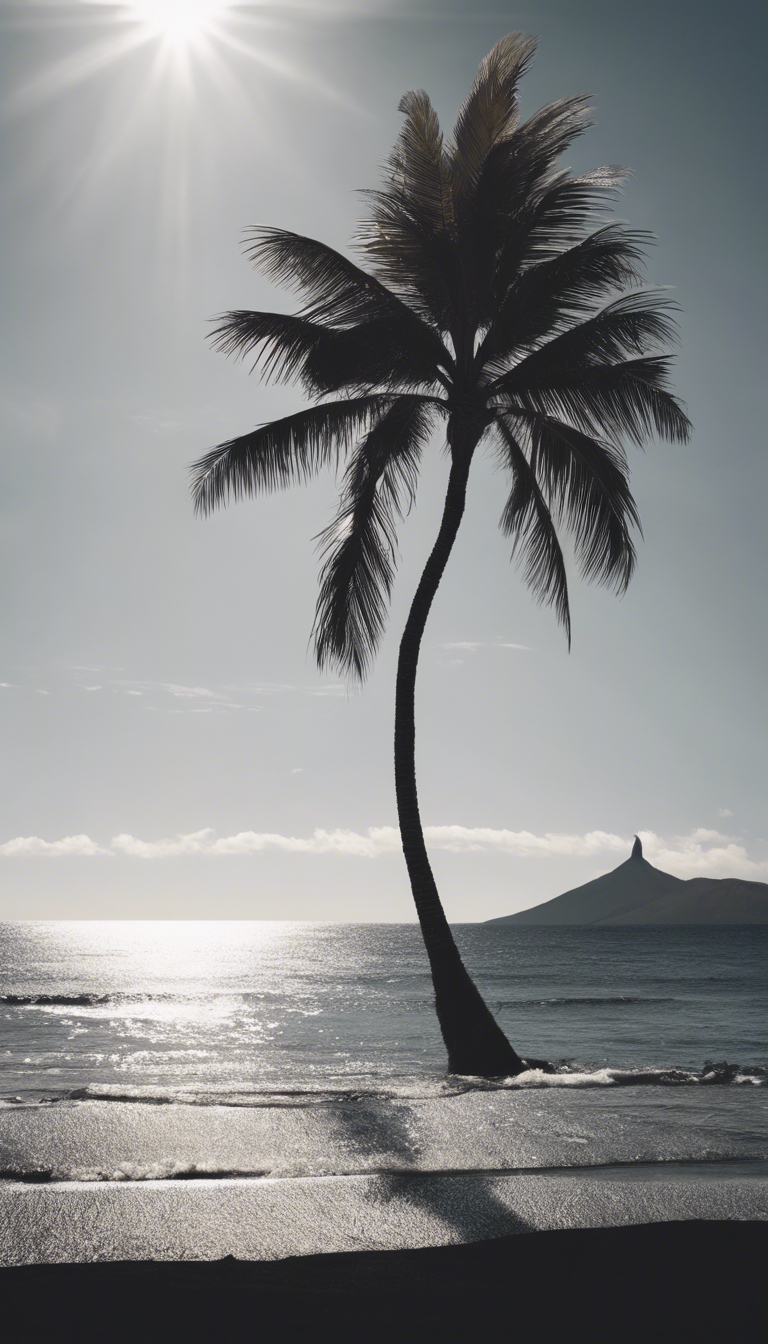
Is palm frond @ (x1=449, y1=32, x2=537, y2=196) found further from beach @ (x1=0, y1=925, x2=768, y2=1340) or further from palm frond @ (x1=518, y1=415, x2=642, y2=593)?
beach @ (x1=0, y1=925, x2=768, y2=1340)

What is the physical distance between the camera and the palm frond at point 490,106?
11953 mm

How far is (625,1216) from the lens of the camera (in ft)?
14.4

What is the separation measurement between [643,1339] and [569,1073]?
8858 millimetres

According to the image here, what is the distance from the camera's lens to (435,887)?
11.1 metres

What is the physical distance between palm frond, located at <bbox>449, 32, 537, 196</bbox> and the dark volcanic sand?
12.2m

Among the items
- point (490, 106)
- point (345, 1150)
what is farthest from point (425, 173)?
point (345, 1150)

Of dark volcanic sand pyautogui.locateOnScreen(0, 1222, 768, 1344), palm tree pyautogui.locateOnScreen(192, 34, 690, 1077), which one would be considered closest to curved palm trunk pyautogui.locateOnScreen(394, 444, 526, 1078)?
palm tree pyautogui.locateOnScreen(192, 34, 690, 1077)

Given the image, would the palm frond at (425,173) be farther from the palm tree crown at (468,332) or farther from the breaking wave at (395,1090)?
the breaking wave at (395,1090)

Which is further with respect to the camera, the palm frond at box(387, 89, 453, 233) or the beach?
the palm frond at box(387, 89, 453, 233)

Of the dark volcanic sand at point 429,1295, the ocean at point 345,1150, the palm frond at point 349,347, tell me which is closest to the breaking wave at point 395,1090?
the ocean at point 345,1150

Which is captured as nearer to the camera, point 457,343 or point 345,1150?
point 345,1150

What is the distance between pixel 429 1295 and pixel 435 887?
25.4 ft

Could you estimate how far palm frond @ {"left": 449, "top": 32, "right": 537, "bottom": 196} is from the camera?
12.0m

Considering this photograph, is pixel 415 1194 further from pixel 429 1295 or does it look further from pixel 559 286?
pixel 559 286
